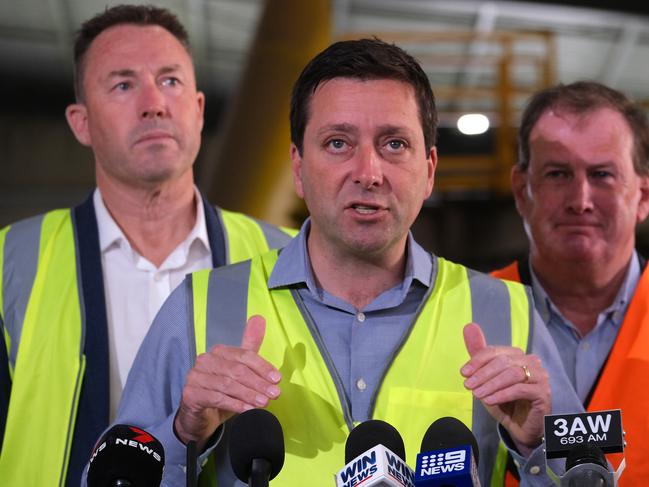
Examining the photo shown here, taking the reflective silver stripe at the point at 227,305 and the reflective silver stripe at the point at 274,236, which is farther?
the reflective silver stripe at the point at 274,236

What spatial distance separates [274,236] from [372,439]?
113 centimetres

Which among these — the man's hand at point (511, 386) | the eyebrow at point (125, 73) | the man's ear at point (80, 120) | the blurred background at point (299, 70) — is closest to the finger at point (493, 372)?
the man's hand at point (511, 386)

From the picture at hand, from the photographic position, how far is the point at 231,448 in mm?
1342

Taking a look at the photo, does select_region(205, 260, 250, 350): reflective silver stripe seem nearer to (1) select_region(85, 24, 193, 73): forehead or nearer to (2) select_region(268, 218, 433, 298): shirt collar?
(2) select_region(268, 218, 433, 298): shirt collar

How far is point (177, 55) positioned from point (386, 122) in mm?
835

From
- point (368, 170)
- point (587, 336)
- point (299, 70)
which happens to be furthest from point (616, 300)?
point (299, 70)

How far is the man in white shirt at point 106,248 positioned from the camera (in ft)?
6.79

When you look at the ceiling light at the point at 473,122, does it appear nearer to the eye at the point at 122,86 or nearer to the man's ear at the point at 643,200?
the man's ear at the point at 643,200

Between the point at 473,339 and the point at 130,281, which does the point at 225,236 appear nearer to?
the point at 130,281

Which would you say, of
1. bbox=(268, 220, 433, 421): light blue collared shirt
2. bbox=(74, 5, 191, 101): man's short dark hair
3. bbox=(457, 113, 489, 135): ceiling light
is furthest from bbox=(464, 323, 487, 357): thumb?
bbox=(457, 113, 489, 135): ceiling light

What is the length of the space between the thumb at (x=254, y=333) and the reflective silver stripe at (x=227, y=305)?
0.12 meters

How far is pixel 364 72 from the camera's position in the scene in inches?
69.3

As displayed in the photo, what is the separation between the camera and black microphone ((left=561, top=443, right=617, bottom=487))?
1277 millimetres

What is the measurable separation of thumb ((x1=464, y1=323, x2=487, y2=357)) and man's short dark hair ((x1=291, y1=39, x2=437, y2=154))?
34cm
